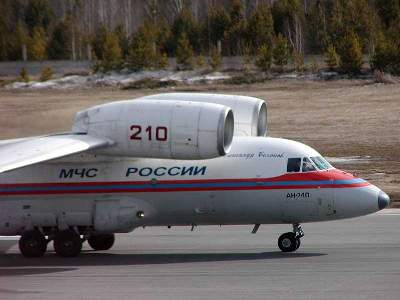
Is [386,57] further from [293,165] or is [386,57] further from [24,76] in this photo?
[293,165]

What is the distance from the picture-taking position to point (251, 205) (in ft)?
72.8

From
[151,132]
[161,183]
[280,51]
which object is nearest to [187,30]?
[280,51]

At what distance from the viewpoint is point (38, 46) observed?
7362 cm

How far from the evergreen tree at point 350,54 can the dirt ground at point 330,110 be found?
96cm

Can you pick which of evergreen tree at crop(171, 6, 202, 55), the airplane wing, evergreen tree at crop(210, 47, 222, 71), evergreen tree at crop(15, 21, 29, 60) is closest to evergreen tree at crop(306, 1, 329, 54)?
evergreen tree at crop(210, 47, 222, 71)

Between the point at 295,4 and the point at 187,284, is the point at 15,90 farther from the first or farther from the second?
the point at 187,284

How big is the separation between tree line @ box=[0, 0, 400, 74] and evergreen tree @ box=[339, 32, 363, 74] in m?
0.05

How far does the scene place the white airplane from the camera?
21250 mm

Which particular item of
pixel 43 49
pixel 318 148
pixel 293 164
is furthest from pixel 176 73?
pixel 293 164

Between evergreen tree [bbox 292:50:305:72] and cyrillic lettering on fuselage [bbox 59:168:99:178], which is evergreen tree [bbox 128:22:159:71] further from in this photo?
cyrillic lettering on fuselage [bbox 59:168:99:178]

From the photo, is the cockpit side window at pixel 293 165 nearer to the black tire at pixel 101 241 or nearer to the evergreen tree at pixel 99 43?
the black tire at pixel 101 241

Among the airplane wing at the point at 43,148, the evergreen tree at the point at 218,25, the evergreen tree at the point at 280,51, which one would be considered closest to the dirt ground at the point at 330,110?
the evergreen tree at the point at 280,51

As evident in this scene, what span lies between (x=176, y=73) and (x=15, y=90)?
30.8 feet

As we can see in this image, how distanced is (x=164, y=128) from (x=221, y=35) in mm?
42229
